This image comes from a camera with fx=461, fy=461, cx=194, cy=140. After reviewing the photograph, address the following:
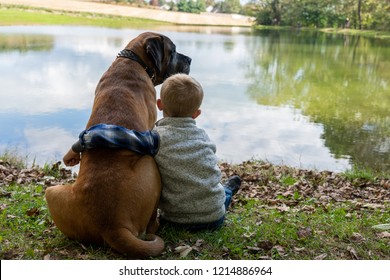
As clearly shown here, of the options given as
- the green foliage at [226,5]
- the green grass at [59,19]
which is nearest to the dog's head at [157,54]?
the green grass at [59,19]

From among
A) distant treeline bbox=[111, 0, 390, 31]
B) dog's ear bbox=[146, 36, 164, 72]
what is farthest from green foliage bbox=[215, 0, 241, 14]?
dog's ear bbox=[146, 36, 164, 72]

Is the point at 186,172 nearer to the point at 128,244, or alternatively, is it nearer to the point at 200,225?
the point at 200,225

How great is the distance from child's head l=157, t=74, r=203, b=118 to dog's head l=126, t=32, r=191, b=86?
0.75 meters

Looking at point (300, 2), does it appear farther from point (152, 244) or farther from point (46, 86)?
point (152, 244)

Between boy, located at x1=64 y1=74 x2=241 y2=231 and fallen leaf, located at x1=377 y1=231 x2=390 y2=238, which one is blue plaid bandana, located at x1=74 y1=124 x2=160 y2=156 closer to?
boy, located at x1=64 y1=74 x2=241 y2=231

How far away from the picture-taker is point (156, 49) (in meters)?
4.18

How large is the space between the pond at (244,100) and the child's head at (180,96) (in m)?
4.45

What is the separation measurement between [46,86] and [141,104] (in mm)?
10762

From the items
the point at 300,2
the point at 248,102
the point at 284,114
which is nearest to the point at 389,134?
the point at 284,114

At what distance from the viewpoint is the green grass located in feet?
82.2

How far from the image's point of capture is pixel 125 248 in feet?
9.66

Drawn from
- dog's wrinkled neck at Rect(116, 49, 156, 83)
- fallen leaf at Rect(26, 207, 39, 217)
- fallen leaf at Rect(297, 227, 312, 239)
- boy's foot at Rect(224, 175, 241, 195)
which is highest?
dog's wrinkled neck at Rect(116, 49, 156, 83)

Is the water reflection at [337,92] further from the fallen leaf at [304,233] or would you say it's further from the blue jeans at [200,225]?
the blue jeans at [200,225]

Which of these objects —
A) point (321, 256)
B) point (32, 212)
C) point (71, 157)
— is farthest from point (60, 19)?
point (321, 256)
